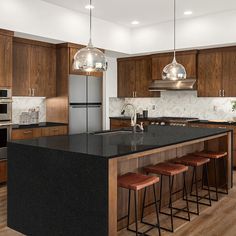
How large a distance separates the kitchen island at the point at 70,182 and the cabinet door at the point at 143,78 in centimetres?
417

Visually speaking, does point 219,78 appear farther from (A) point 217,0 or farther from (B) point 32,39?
(B) point 32,39

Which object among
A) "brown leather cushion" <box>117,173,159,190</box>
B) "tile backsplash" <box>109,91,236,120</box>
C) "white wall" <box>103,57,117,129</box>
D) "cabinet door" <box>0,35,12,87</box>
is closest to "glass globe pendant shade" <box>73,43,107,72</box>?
"brown leather cushion" <box>117,173,159,190</box>

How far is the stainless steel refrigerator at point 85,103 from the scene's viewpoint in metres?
6.11

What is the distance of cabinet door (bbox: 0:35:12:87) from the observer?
15.9 feet

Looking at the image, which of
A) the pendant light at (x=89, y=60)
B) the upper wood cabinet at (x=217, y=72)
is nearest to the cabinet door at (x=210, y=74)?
the upper wood cabinet at (x=217, y=72)

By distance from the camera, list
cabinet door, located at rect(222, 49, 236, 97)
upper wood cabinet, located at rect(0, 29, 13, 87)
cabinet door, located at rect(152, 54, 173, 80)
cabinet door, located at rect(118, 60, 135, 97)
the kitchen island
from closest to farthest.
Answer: the kitchen island → upper wood cabinet, located at rect(0, 29, 13, 87) → cabinet door, located at rect(222, 49, 236, 97) → cabinet door, located at rect(152, 54, 173, 80) → cabinet door, located at rect(118, 60, 135, 97)

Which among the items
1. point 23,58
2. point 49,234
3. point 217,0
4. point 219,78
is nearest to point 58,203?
point 49,234

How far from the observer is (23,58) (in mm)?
5691

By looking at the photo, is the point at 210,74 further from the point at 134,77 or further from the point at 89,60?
the point at 89,60

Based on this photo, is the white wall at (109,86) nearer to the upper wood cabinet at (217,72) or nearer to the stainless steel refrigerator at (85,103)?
the stainless steel refrigerator at (85,103)

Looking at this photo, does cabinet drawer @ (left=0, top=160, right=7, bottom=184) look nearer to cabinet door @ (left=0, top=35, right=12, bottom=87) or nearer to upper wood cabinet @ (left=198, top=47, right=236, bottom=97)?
cabinet door @ (left=0, top=35, right=12, bottom=87)

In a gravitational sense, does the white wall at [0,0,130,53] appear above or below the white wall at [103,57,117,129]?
above

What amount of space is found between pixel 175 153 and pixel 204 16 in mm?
3295

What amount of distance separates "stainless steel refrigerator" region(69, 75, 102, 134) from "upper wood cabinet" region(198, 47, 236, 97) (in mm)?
2218
